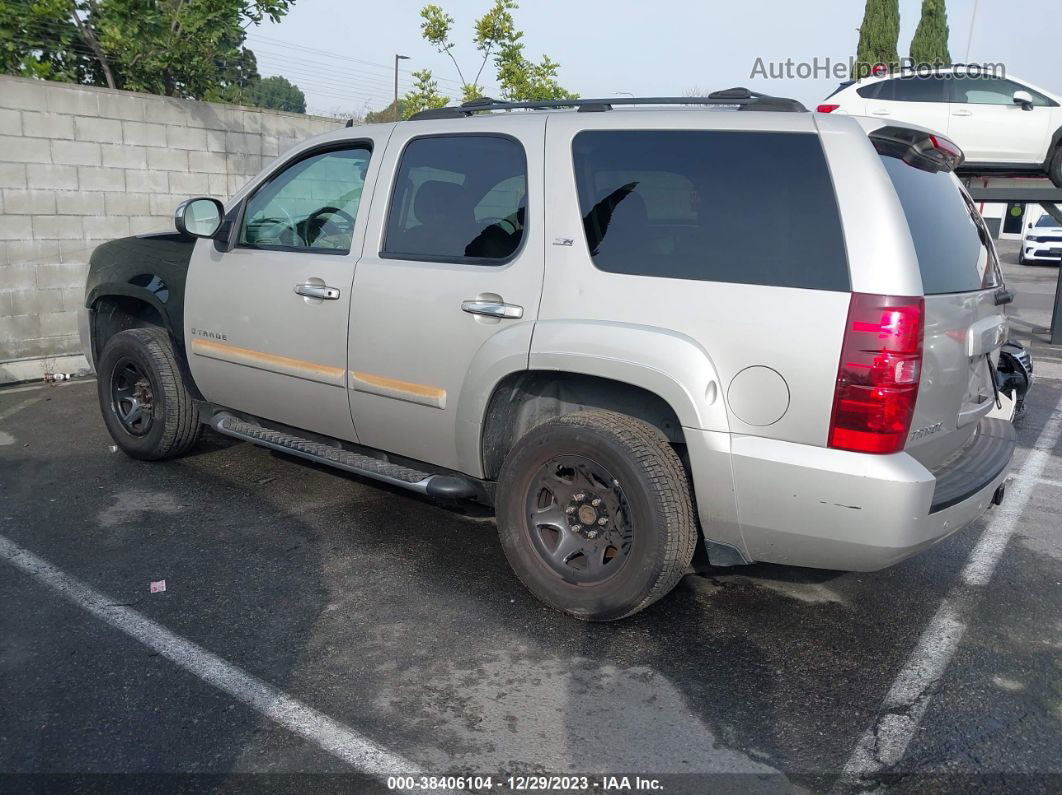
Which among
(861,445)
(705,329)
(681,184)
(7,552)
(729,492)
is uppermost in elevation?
(681,184)

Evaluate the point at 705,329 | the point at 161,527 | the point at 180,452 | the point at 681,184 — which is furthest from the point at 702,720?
the point at 180,452

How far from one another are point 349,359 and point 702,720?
229cm

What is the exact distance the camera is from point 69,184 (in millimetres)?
7902

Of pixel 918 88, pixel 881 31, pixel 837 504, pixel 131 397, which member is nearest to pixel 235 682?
pixel 837 504

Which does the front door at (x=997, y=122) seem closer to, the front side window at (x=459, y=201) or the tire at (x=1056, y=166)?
the tire at (x=1056, y=166)

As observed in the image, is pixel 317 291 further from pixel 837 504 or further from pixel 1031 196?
pixel 1031 196

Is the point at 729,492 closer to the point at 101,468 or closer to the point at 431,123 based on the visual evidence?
the point at 431,123

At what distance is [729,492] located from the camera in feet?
10.9

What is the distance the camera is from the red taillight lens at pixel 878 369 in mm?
3047

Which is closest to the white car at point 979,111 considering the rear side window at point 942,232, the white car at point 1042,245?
the rear side window at point 942,232

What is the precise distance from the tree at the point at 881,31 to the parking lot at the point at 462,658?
31.1 m

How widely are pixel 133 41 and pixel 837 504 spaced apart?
815cm

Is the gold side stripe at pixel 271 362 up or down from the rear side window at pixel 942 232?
down

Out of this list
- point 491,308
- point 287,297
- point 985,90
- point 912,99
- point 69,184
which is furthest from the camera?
point 912,99
